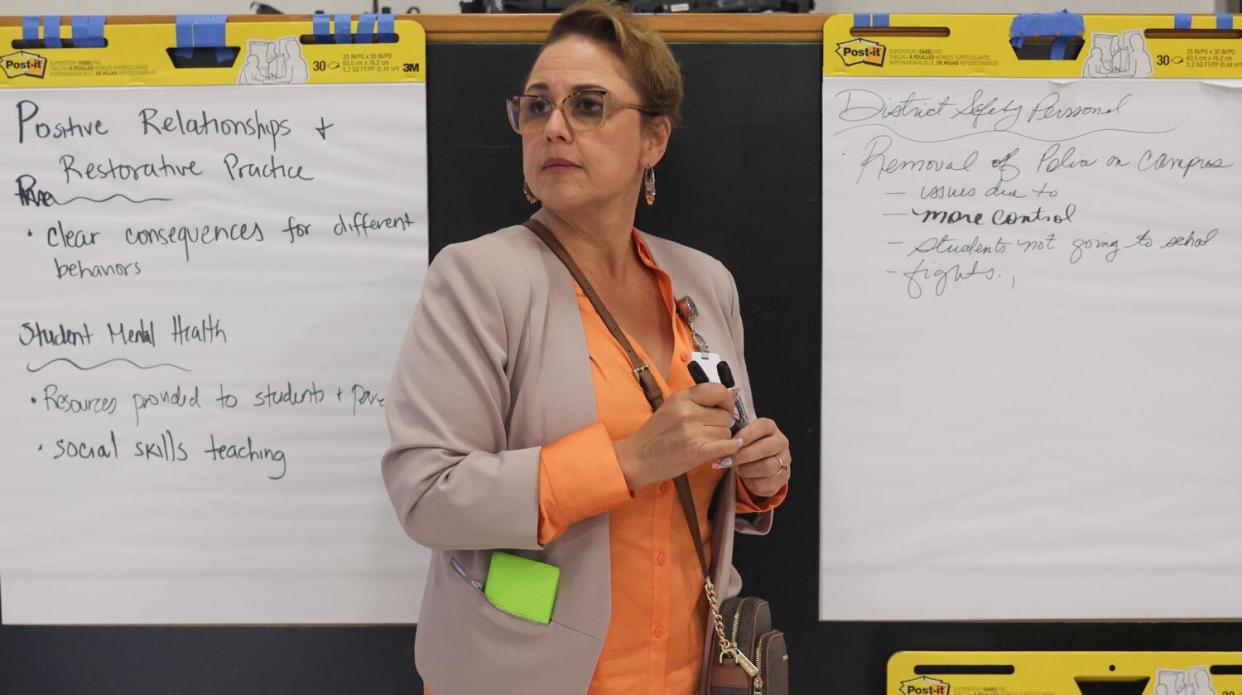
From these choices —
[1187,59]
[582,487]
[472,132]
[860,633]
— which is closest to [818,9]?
[1187,59]

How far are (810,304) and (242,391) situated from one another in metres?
0.98

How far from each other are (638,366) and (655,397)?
0.05 metres

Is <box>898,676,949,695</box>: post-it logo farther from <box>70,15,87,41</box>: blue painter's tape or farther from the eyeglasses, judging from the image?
<box>70,15,87,41</box>: blue painter's tape

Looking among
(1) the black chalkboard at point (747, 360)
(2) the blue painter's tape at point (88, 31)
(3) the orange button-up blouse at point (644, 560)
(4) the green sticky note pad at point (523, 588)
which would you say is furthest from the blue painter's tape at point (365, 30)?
(4) the green sticky note pad at point (523, 588)

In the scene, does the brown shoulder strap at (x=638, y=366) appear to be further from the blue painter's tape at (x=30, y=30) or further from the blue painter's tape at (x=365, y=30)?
the blue painter's tape at (x=30, y=30)

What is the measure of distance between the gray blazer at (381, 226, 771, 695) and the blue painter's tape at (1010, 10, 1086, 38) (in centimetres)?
93

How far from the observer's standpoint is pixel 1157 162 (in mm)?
1544

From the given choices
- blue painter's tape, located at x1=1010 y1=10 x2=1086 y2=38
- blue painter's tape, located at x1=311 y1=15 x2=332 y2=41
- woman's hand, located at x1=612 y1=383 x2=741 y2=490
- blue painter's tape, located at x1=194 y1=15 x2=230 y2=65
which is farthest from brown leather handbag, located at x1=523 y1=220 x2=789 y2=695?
blue painter's tape, located at x1=1010 y1=10 x2=1086 y2=38

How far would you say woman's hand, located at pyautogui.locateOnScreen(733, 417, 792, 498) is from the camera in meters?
1.14

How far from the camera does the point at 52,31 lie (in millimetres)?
1499

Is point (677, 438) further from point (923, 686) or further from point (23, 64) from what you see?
point (23, 64)

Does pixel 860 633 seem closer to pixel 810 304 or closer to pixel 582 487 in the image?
pixel 810 304

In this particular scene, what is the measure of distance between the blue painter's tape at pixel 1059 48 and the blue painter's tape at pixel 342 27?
46.3 inches

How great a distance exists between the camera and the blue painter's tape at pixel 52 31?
1497 mm
